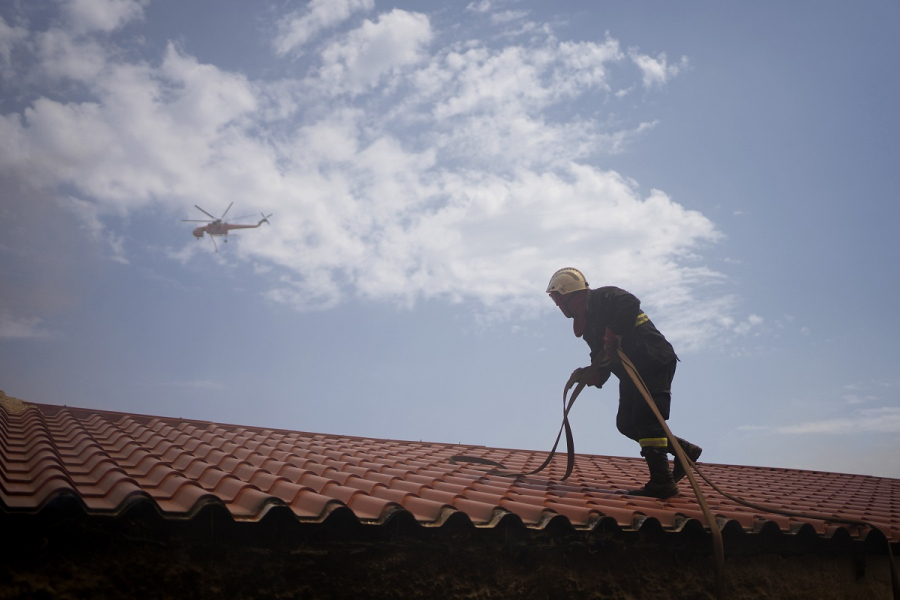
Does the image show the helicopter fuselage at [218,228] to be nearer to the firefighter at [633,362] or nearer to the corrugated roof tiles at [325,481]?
the corrugated roof tiles at [325,481]

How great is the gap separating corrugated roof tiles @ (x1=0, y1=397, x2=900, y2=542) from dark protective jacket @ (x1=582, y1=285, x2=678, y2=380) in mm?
1049

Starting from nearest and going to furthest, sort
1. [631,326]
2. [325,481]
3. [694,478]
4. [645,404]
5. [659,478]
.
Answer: [325,481] < [694,478] < [659,478] < [645,404] < [631,326]

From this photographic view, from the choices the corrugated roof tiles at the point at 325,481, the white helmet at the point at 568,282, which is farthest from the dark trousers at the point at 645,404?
the white helmet at the point at 568,282

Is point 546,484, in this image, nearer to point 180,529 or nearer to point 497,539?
point 497,539

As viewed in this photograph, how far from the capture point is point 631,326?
17.6ft

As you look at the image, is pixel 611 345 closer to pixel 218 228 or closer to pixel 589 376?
pixel 589 376

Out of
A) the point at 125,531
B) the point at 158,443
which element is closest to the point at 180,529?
the point at 125,531

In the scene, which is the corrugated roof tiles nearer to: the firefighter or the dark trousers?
the firefighter

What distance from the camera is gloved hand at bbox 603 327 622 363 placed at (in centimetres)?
538

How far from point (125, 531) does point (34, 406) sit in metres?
5.32

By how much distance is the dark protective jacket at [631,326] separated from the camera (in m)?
5.32

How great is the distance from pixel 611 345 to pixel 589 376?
14.2 inches

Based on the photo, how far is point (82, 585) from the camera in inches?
110

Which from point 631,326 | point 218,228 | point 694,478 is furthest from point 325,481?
point 218,228
